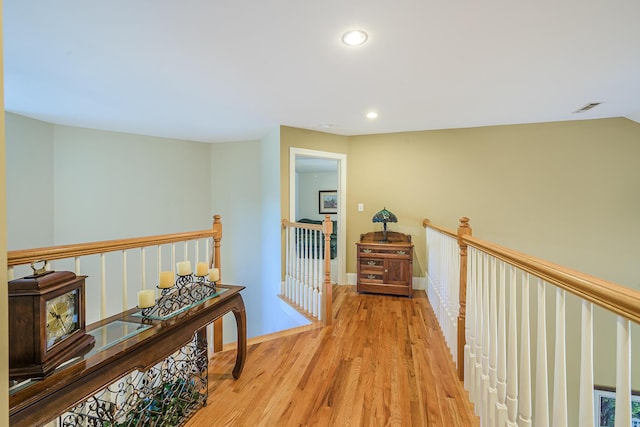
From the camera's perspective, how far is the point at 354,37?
1.73 m

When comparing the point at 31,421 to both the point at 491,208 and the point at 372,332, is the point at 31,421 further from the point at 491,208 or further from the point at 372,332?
the point at 491,208

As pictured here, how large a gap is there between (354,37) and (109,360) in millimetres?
2068

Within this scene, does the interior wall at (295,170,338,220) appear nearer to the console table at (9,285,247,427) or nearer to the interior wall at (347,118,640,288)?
the interior wall at (347,118,640,288)

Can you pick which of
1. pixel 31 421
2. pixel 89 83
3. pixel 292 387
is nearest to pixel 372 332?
pixel 292 387

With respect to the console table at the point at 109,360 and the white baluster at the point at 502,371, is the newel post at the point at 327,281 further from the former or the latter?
the white baluster at the point at 502,371

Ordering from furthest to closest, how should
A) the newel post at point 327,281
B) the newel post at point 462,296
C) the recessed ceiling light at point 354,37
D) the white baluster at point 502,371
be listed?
1. the newel post at point 327,281
2. the newel post at point 462,296
3. the recessed ceiling light at point 354,37
4. the white baluster at point 502,371

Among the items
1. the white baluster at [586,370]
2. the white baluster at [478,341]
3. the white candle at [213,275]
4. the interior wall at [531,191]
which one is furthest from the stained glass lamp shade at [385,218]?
the white baluster at [586,370]

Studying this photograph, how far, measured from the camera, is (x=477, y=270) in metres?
1.61

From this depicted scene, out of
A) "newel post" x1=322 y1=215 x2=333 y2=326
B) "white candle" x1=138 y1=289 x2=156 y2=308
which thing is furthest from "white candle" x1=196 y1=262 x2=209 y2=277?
"newel post" x1=322 y1=215 x2=333 y2=326

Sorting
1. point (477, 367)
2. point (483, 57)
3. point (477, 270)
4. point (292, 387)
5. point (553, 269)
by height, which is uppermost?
point (483, 57)

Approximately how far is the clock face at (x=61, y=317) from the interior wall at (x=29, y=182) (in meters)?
3.06

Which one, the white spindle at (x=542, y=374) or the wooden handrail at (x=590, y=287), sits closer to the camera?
the wooden handrail at (x=590, y=287)

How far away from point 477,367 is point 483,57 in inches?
78.7

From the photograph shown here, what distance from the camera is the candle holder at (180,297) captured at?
1.46 m
